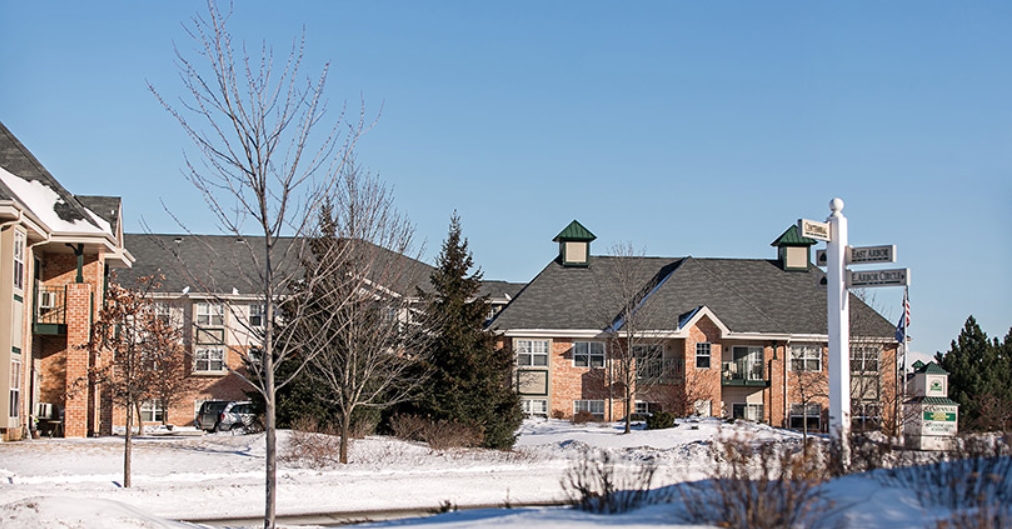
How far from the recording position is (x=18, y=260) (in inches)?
1182

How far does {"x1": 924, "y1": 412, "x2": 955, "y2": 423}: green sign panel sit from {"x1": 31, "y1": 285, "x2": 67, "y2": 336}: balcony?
24.4 meters

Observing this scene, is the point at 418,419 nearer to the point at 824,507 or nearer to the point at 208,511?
the point at 208,511

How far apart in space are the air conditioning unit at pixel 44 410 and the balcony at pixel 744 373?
29.2 m

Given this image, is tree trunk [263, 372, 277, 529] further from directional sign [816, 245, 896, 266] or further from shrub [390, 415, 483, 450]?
shrub [390, 415, 483, 450]

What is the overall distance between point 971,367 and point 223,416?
33.3 m

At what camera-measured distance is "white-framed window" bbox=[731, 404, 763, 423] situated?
50969 millimetres

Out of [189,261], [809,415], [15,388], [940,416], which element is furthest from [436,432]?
[189,261]

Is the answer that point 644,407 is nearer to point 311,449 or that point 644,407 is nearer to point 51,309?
point 51,309

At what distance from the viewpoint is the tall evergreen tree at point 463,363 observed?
31.2 m

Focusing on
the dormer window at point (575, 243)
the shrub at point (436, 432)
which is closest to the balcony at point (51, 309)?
the shrub at point (436, 432)

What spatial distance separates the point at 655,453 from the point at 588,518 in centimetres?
2089

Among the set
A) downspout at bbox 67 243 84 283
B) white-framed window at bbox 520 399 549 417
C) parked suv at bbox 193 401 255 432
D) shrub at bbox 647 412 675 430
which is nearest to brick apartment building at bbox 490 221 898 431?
white-framed window at bbox 520 399 549 417

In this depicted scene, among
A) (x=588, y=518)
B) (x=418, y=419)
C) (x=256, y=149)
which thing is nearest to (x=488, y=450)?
(x=418, y=419)

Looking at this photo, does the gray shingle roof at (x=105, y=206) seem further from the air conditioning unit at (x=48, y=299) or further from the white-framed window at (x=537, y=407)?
the white-framed window at (x=537, y=407)
